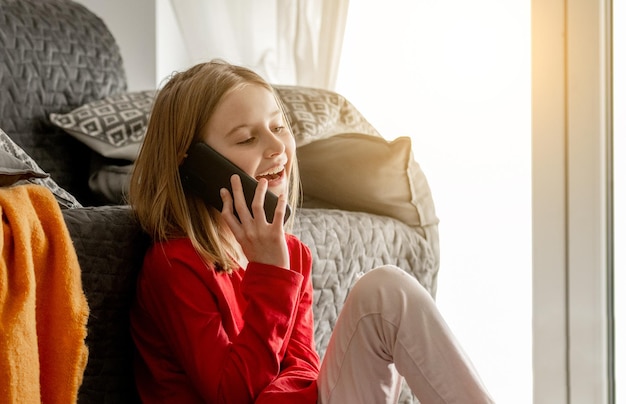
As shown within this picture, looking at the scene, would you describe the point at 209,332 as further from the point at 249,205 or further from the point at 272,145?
the point at 272,145

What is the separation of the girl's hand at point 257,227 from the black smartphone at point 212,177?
1 cm

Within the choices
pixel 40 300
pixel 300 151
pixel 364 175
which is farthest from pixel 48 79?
pixel 40 300

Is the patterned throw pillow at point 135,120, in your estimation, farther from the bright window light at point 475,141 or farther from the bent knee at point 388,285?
the bent knee at point 388,285

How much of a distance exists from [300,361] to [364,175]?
0.59m

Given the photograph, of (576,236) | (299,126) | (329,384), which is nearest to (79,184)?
(299,126)

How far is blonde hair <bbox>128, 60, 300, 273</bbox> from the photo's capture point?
3.94ft

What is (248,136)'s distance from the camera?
1.24 m

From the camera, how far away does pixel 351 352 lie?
3.74ft

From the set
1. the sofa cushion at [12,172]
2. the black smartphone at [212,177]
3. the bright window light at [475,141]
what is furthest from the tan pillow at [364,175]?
the sofa cushion at [12,172]

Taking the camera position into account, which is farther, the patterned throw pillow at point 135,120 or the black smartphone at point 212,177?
the patterned throw pillow at point 135,120

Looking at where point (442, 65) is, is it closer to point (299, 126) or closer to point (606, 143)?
point (606, 143)

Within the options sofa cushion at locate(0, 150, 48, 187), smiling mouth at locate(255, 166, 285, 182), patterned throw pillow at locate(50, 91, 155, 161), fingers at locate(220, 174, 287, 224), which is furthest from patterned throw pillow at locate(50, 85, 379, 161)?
sofa cushion at locate(0, 150, 48, 187)

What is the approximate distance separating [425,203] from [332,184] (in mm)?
202

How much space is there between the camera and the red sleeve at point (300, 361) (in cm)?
112
